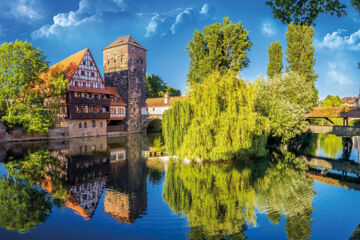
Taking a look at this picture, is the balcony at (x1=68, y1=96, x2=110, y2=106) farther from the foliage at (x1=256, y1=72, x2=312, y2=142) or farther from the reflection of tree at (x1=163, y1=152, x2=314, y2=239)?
the foliage at (x1=256, y1=72, x2=312, y2=142)

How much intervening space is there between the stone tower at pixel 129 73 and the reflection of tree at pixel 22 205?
29934 mm

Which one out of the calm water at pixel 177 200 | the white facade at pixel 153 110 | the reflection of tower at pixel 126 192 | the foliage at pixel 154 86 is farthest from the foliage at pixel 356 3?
the foliage at pixel 154 86

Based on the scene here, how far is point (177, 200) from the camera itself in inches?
388

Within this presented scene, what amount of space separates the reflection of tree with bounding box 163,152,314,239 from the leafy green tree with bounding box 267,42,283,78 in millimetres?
22703

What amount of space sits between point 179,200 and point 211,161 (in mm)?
6861

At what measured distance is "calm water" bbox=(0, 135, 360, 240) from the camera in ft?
24.3

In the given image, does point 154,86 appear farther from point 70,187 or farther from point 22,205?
point 22,205

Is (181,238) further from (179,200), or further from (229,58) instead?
(229,58)

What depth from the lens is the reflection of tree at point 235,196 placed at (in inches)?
299

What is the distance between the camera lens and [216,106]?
16.1 m

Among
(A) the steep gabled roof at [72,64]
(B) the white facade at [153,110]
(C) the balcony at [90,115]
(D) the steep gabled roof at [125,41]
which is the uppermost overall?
(D) the steep gabled roof at [125,41]

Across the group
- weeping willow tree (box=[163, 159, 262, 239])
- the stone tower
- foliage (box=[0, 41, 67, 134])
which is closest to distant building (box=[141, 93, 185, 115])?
the stone tower

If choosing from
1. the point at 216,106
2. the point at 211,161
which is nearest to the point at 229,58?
the point at 216,106

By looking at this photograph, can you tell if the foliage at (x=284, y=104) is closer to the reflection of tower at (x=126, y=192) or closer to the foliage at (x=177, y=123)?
the foliage at (x=177, y=123)
